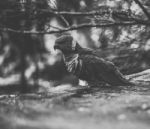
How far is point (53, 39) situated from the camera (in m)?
7.73

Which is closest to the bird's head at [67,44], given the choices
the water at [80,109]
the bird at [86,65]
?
the bird at [86,65]

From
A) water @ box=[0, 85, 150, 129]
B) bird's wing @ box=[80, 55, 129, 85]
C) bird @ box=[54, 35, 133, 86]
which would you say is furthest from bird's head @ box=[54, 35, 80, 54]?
water @ box=[0, 85, 150, 129]

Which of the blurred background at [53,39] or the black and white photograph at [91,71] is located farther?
the blurred background at [53,39]

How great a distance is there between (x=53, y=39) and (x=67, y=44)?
1437 mm

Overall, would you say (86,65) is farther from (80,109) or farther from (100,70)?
(80,109)

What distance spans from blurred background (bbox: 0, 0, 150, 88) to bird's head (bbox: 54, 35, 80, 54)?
18cm

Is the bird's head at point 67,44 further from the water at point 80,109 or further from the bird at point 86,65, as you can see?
the water at point 80,109

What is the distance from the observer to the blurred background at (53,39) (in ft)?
20.1

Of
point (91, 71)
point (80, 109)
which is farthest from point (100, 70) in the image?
point (80, 109)

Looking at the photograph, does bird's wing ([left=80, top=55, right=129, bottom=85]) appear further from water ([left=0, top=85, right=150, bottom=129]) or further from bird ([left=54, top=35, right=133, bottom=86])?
water ([left=0, top=85, right=150, bottom=129])

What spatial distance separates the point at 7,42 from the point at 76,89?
5408 mm

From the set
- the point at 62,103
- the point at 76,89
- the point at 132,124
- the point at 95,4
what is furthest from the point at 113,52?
the point at 132,124

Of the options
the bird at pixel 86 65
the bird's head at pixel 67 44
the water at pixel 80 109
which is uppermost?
the bird's head at pixel 67 44

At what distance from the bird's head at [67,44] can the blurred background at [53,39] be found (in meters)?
0.18
